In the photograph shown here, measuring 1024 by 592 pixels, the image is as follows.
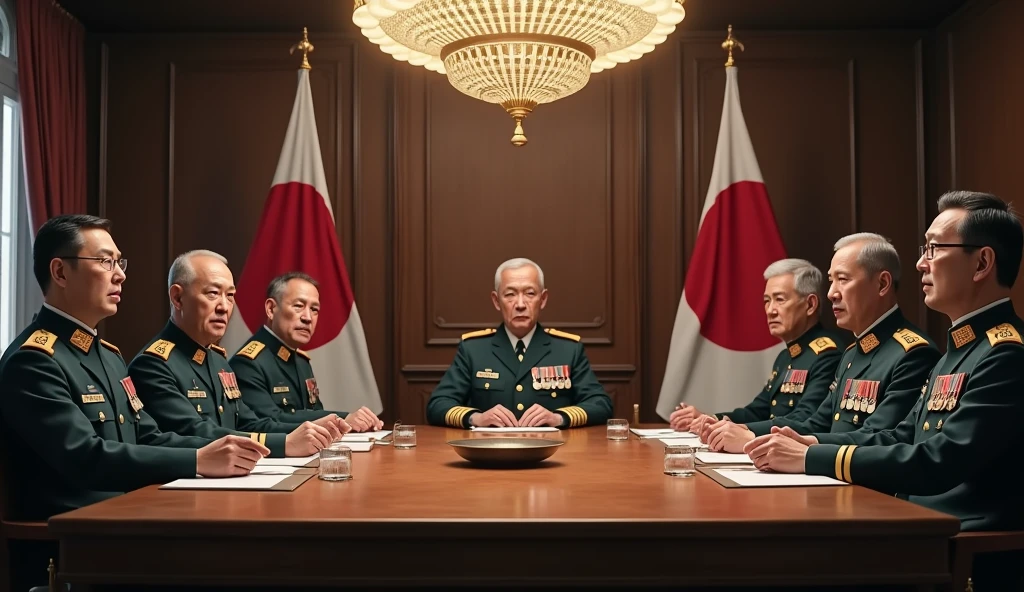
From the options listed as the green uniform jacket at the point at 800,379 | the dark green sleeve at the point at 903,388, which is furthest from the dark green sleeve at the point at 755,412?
the dark green sleeve at the point at 903,388

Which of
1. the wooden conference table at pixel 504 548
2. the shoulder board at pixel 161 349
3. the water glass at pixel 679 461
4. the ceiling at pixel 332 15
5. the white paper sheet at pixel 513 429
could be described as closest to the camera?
the wooden conference table at pixel 504 548

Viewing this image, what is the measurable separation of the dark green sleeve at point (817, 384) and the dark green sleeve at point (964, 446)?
1497 mm

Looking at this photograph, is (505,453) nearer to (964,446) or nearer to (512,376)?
(964,446)

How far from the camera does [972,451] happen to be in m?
2.32

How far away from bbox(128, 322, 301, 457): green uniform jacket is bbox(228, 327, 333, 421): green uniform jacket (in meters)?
0.37

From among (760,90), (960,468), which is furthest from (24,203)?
(960,468)

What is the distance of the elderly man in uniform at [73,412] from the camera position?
2494mm

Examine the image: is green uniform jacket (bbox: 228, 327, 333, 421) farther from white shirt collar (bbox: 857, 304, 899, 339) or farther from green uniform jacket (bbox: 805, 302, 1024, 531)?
green uniform jacket (bbox: 805, 302, 1024, 531)

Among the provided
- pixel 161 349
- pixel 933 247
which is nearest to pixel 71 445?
pixel 161 349

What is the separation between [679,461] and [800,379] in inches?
69.5

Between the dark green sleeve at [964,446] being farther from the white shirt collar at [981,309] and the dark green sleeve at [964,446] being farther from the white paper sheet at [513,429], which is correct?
the white paper sheet at [513,429]

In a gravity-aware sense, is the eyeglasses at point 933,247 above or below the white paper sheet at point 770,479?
above

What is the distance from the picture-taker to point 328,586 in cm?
195

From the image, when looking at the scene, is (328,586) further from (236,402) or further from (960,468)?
(236,402)
